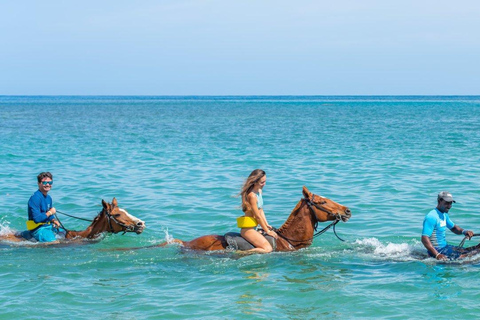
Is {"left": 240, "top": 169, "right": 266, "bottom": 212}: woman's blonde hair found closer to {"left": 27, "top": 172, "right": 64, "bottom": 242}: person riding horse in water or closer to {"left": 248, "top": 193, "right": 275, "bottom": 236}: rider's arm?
{"left": 248, "top": 193, "right": 275, "bottom": 236}: rider's arm

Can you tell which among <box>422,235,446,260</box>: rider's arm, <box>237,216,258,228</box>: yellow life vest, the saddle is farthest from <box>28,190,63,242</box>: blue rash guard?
<box>422,235,446,260</box>: rider's arm

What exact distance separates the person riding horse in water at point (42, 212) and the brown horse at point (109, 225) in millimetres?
396

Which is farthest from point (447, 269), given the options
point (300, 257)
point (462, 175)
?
point (462, 175)

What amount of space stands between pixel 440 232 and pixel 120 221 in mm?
6397

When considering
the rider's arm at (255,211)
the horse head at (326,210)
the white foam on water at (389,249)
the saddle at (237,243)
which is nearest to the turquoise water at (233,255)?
the white foam on water at (389,249)

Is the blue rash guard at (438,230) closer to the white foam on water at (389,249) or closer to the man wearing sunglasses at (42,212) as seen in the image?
the white foam on water at (389,249)

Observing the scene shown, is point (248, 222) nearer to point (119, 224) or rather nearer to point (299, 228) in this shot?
point (299, 228)

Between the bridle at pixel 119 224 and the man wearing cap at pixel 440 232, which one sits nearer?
the man wearing cap at pixel 440 232

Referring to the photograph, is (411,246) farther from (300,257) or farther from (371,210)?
(371,210)

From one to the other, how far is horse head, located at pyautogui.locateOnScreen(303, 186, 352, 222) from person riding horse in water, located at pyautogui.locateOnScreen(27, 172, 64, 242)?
529 centimetres

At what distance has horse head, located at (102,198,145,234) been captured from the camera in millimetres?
12719

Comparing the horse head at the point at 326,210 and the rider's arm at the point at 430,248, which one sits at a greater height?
the horse head at the point at 326,210

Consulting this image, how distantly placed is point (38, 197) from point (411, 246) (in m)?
7.75

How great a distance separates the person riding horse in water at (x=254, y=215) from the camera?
11102mm
